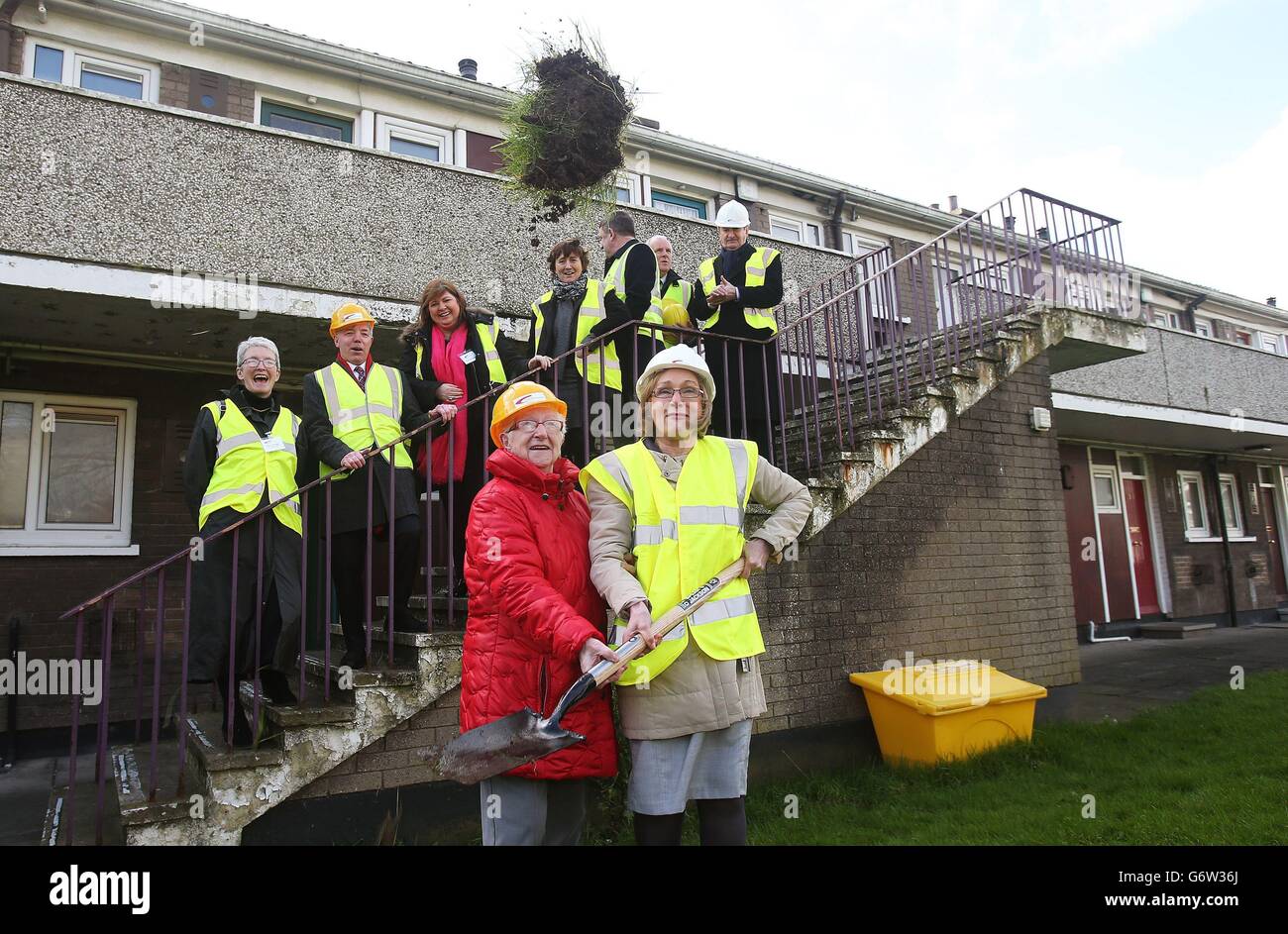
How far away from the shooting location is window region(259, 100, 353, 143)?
28.4ft

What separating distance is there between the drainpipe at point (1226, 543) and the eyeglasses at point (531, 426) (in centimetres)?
1649

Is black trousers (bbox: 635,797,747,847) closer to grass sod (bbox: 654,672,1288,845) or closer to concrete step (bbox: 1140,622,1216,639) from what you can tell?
grass sod (bbox: 654,672,1288,845)

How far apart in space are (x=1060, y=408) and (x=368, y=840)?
395 inches

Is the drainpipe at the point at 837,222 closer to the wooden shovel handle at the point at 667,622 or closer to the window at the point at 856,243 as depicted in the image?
the window at the point at 856,243

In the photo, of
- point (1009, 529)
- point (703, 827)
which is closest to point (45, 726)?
point (703, 827)

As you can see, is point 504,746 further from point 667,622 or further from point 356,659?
point 356,659

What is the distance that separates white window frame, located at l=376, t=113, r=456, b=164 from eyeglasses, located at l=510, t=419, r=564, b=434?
24.3 feet

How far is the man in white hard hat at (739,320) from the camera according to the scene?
4.99 metres

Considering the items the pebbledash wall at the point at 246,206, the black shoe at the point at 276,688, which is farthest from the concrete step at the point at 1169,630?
the black shoe at the point at 276,688

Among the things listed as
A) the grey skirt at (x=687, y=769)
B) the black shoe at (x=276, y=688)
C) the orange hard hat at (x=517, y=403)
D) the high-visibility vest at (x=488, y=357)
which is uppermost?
the high-visibility vest at (x=488, y=357)

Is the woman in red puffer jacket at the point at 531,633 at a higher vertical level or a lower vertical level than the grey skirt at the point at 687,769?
higher

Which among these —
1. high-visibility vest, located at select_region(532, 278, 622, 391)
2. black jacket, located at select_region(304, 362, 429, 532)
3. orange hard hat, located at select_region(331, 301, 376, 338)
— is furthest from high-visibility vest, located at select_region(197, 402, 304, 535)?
high-visibility vest, located at select_region(532, 278, 622, 391)
